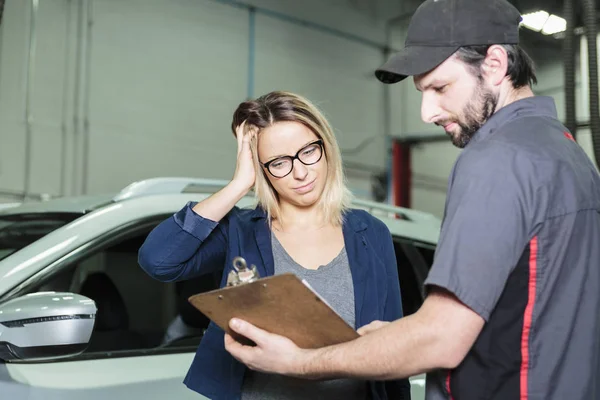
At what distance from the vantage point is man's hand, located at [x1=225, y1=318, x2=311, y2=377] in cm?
122

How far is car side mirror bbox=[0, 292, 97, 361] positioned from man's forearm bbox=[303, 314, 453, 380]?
1.96 ft

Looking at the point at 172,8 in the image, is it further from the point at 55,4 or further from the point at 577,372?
the point at 577,372

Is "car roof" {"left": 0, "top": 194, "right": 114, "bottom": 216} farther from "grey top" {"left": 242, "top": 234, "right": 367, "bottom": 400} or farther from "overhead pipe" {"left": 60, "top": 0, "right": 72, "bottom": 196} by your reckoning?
"overhead pipe" {"left": 60, "top": 0, "right": 72, "bottom": 196}

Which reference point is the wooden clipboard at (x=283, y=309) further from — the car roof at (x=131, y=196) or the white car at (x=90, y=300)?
the car roof at (x=131, y=196)

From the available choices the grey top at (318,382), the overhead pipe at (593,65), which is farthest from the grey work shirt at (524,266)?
the overhead pipe at (593,65)

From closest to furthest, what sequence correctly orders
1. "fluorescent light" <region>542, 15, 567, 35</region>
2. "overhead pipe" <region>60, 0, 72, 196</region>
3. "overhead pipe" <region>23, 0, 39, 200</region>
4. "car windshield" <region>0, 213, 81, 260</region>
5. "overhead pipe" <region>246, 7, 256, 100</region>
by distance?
1. "car windshield" <region>0, 213, 81, 260</region>
2. "overhead pipe" <region>23, 0, 39, 200</region>
3. "overhead pipe" <region>60, 0, 72, 196</region>
4. "overhead pipe" <region>246, 7, 256, 100</region>
5. "fluorescent light" <region>542, 15, 567, 35</region>

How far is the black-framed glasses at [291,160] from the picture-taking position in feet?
5.67

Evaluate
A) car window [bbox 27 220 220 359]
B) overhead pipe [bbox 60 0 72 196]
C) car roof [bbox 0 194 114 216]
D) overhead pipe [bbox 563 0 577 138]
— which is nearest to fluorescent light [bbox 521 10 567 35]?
overhead pipe [bbox 60 0 72 196]

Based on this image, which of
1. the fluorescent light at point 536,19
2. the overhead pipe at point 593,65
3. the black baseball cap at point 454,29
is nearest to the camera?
the black baseball cap at point 454,29

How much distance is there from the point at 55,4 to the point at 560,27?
20.3 ft

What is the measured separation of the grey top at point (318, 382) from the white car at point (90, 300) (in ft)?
1.23

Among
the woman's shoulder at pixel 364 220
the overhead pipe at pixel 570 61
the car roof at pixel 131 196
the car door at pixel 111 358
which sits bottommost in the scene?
the car door at pixel 111 358

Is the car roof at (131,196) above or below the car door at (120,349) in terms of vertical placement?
above

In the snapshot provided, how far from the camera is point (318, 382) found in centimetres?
162
